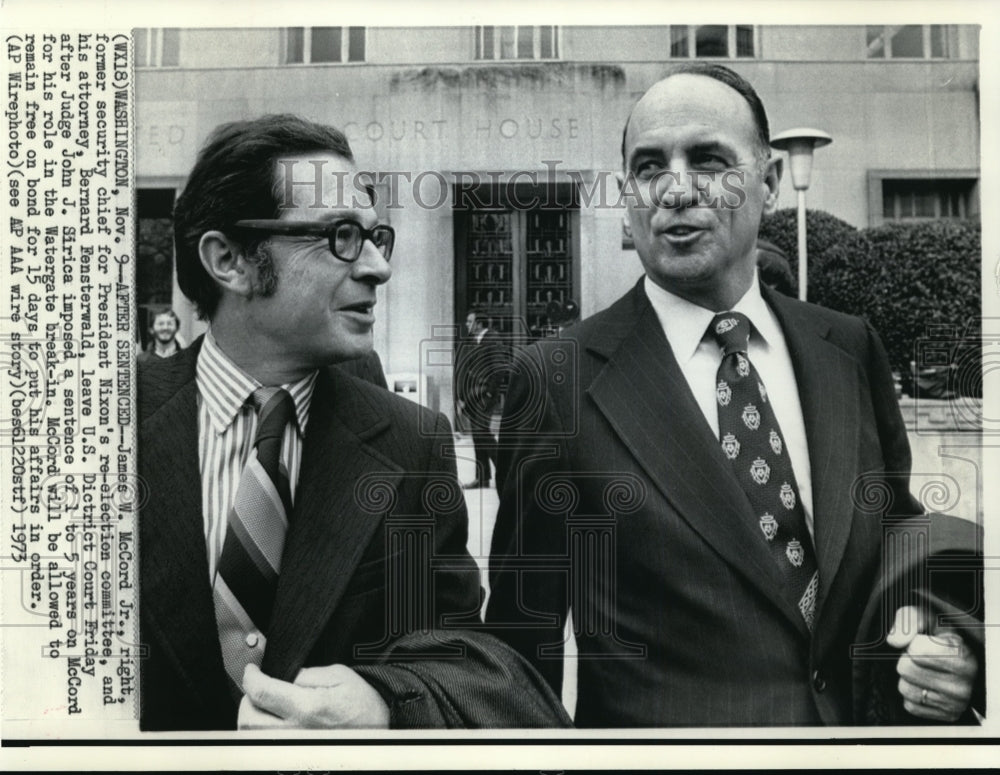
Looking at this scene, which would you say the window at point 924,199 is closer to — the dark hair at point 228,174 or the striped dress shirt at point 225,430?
the dark hair at point 228,174

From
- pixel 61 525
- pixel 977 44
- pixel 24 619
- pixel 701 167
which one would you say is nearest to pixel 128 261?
pixel 61 525

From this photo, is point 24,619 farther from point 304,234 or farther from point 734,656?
point 734,656

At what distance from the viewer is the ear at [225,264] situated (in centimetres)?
337

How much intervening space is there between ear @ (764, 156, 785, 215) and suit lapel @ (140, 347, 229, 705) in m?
1.97

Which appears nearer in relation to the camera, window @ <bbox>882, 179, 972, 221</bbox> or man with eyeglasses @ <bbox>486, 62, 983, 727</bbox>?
man with eyeglasses @ <bbox>486, 62, 983, 727</bbox>

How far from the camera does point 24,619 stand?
3.49 meters

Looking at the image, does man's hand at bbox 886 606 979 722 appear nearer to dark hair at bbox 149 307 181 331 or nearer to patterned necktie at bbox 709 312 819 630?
patterned necktie at bbox 709 312 819 630

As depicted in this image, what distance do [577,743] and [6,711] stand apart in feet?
6.35

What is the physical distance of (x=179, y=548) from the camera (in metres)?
3.38

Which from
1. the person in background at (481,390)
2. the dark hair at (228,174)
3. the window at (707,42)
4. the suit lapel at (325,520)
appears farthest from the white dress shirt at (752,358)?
the dark hair at (228,174)

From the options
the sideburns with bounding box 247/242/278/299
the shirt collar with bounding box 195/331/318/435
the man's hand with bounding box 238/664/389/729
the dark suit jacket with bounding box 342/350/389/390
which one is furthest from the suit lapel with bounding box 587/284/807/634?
the man's hand with bounding box 238/664/389/729

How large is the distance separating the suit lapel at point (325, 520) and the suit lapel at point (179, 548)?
22 centimetres

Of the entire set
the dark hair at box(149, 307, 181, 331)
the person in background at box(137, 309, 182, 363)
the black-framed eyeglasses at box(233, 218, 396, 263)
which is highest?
the black-framed eyeglasses at box(233, 218, 396, 263)

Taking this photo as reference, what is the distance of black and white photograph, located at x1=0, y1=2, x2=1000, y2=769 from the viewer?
336 centimetres
